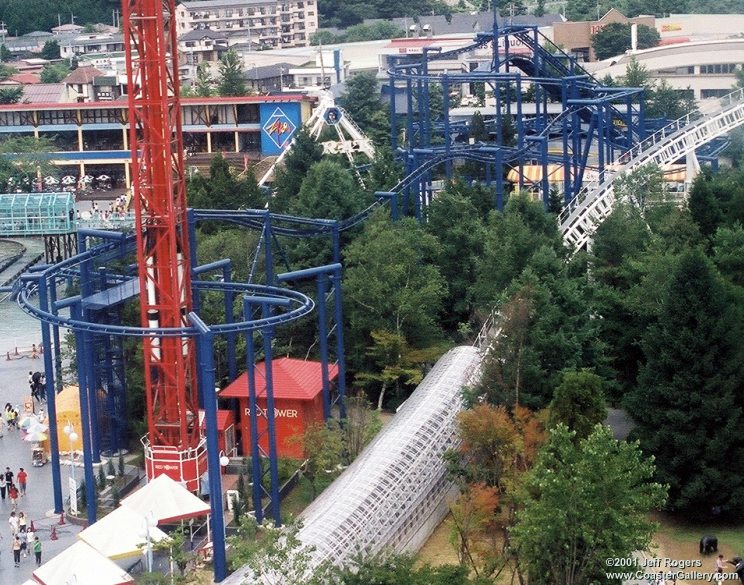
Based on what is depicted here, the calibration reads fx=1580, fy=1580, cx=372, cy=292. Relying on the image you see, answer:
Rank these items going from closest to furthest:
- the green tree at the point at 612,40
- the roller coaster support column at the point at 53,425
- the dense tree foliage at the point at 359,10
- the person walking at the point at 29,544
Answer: the person walking at the point at 29,544, the roller coaster support column at the point at 53,425, the green tree at the point at 612,40, the dense tree foliage at the point at 359,10

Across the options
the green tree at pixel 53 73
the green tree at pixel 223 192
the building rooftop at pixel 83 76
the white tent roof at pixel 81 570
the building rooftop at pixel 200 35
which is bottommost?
the white tent roof at pixel 81 570

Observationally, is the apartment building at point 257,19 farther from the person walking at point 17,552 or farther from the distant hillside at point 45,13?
the person walking at point 17,552

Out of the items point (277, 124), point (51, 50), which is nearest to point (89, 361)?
point (277, 124)

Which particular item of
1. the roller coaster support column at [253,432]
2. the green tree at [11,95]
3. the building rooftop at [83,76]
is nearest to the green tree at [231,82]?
the building rooftop at [83,76]

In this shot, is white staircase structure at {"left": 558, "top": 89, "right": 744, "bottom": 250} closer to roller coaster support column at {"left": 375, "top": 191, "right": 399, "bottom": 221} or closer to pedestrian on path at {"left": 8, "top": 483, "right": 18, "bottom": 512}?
roller coaster support column at {"left": 375, "top": 191, "right": 399, "bottom": 221}

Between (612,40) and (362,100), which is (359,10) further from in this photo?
(362,100)

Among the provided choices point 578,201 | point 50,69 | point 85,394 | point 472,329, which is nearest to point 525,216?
point 472,329
